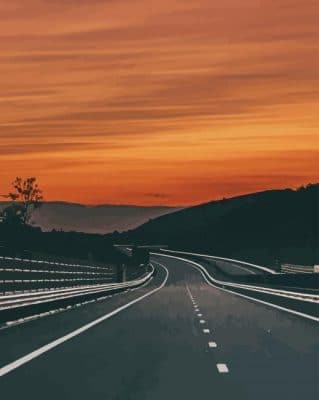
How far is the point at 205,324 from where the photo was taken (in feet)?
131

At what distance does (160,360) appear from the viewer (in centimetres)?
2412

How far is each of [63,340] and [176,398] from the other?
46.5 feet

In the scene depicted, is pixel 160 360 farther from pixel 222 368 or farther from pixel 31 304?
pixel 31 304

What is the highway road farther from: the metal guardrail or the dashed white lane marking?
the metal guardrail

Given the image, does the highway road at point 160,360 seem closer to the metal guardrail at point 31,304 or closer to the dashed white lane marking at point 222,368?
the dashed white lane marking at point 222,368

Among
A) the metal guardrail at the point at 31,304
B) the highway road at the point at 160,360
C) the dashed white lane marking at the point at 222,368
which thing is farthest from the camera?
the metal guardrail at the point at 31,304

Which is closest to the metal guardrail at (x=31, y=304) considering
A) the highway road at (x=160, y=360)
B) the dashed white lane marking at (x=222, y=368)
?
the highway road at (x=160, y=360)

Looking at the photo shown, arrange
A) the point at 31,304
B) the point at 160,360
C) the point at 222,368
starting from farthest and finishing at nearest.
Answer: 1. the point at 31,304
2. the point at 160,360
3. the point at 222,368

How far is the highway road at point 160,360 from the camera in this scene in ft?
58.9

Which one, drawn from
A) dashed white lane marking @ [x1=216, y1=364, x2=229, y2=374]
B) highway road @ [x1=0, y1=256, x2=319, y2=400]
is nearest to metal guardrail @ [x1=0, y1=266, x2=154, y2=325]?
highway road @ [x1=0, y1=256, x2=319, y2=400]

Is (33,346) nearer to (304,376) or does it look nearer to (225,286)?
(304,376)

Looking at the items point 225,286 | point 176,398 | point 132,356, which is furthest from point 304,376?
point 225,286

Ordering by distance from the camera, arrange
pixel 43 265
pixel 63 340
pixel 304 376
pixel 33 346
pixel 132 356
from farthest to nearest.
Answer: pixel 43 265 → pixel 63 340 → pixel 33 346 → pixel 132 356 → pixel 304 376

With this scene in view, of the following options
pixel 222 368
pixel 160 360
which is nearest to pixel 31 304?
pixel 160 360
